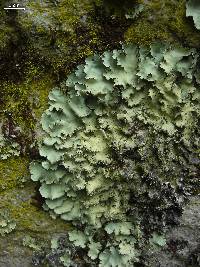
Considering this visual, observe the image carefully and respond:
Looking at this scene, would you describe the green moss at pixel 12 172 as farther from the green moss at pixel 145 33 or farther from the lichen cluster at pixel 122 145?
the green moss at pixel 145 33

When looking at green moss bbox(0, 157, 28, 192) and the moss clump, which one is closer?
the moss clump

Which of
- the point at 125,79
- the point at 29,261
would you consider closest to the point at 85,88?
the point at 125,79

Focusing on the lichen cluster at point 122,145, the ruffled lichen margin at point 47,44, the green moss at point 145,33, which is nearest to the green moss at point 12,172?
the ruffled lichen margin at point 47,44

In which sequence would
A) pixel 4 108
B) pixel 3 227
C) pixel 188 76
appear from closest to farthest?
pixel 188 76, pixel 4 108, pixel 3 227

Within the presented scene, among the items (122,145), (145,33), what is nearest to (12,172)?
(122,145)

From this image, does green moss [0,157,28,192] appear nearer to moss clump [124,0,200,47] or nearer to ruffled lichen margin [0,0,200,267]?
ruffled lichen margin [0,0,200,267]

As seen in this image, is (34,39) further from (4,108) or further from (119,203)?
(119,203)

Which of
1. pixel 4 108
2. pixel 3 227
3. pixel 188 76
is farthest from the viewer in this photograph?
pixel 3 227

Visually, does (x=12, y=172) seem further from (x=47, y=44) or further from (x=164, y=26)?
(x=164, y=26)

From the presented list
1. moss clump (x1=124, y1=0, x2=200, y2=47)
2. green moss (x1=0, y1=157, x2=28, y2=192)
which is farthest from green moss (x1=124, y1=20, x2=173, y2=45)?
green moss (x1=0, y1=157, x2=28, y2=192)
